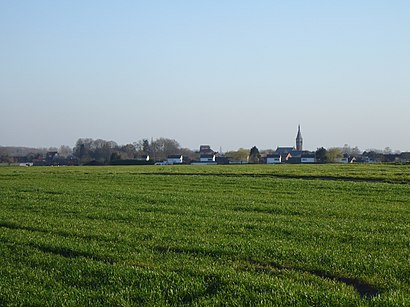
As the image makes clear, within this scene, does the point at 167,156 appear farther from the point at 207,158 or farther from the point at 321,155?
the point at 321,155

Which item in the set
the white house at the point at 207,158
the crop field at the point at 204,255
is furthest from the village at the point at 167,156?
the crop field at the point at 204,255

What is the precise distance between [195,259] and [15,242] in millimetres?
5363

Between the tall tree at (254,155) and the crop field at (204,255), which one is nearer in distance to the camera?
the crop field at (204,255)

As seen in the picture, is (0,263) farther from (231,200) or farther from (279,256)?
(231,200)

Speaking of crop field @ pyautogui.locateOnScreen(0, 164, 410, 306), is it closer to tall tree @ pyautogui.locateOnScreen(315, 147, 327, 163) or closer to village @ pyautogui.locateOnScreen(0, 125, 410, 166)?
village @ pyautogui.locateOnScreen(0, 125, 410, 166)

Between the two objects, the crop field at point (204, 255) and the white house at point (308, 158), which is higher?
the white house at point (308, 158)

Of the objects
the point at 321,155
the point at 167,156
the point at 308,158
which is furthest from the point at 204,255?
the point at 167,156

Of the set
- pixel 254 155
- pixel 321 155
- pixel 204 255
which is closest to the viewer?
pixel 204 255

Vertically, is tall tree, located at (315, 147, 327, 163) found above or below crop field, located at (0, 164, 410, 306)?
above

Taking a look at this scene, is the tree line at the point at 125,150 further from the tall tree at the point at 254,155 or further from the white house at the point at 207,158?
the tall tree at the point at 254,155

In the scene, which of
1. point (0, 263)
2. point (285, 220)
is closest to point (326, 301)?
point (0, 263)

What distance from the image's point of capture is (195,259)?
36.1ft

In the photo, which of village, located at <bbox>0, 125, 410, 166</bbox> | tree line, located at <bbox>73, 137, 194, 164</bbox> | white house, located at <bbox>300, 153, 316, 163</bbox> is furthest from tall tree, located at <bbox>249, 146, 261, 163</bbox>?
tree line, located at <bbox>73, 137, 194, 164</bbox>

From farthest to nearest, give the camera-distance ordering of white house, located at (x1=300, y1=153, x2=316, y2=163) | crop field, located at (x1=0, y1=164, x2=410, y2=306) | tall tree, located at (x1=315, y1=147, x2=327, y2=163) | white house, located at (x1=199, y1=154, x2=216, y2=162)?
white house, located at (x1=199, y1=154, x2=216, y2=162), white house, located at (x1=300, y1=153, x2=316, y2=163), tall tree, located at (x1=315, y1=147, x2=327, y2=163), crop field, located at (x1=0, y1=164, x2=410, y2=306)
